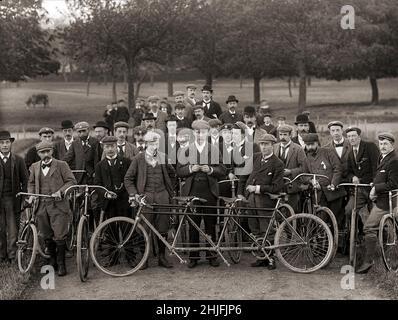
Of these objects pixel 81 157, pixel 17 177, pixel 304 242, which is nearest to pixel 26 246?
pixel 17 177

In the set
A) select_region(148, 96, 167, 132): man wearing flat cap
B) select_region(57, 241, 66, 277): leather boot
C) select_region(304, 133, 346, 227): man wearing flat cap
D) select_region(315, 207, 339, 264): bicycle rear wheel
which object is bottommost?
select_region(57, 241, 66, 277): leather boot

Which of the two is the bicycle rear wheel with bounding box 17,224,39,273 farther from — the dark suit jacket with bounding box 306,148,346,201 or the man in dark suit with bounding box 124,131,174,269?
the dark suit jacket with bounding box 306,148,346,201

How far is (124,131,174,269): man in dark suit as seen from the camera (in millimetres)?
7410

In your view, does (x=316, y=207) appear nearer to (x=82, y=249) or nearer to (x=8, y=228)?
(x=82, y=249)

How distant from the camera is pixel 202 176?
7.51m

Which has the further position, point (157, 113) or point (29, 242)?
point (157, 113)

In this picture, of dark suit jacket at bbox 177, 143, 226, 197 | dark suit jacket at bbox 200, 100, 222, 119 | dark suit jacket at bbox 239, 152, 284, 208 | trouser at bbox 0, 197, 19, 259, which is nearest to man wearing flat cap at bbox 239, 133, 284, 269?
dark suit jacket at bbox 239, 152, 284, 208

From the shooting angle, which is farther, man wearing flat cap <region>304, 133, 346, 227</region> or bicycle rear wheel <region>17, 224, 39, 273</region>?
man wearing flat cap <region>304, 133, 346, 227</region>

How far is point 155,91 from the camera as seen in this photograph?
47.2 meters

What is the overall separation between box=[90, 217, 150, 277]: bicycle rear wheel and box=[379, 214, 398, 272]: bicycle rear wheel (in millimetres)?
2956

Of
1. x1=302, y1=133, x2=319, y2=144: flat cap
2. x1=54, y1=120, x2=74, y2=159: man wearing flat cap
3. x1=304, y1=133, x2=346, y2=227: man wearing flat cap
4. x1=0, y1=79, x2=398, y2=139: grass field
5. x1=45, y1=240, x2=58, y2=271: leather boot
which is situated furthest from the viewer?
x1=0, y1=79, x2=398, y2=139: grass field

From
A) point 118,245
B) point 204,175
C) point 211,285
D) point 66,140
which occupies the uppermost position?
point 66,140

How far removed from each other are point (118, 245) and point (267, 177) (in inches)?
86.5

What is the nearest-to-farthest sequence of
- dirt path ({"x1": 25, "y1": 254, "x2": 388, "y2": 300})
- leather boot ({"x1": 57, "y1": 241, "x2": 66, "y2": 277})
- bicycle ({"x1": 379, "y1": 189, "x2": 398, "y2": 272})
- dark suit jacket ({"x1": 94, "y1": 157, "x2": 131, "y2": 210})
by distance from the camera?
dirt path ({"x1": 25, "y1": 254, "x2": 388, "y2": 300})
bicycle ({"x1": 379, "y1": 189, "x2": 398, "y2": 272})
leather boot ({"x1": 57, "y1": 241, "x2": 66, "y2": 277})
dark suit jacket ({"x1": 94, "y1": 157, "x2": 131, "y2": 210})
